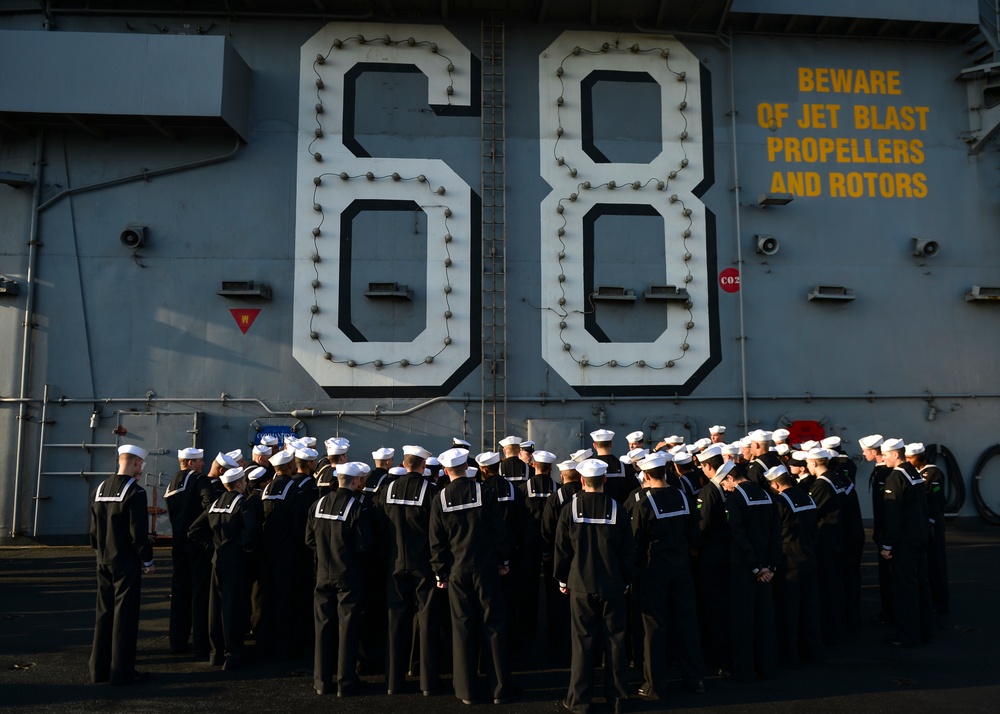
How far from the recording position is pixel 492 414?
1241 centimetres

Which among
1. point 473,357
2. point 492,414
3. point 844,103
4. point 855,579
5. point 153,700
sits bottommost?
point 153,700

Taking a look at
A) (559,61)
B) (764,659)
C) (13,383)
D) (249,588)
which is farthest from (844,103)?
(13,383)

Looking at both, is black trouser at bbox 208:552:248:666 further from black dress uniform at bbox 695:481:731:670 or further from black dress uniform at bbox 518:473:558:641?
black dress uniform at bbox 695:481:731:670

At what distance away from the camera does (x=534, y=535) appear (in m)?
7.44

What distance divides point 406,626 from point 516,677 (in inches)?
48.0

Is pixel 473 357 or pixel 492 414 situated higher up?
pixel 473 357

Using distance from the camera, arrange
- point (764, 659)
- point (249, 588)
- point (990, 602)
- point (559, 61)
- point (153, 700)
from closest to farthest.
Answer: point (153, 700) < point (764, 659) < point (249, 588) < point (990, 602) < point (559, 61)

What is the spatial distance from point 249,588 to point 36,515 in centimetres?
683

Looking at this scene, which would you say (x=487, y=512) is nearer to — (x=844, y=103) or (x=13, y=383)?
(x=13, y=383)

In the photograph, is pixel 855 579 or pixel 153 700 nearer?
pixel 153 700

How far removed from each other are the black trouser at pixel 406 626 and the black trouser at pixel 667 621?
1.85 meters

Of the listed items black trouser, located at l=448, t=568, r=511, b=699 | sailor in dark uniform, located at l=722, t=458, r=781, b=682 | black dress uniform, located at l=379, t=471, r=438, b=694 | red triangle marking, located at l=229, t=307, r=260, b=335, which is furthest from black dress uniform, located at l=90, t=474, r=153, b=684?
red triangle marking, located at l=229, t=307, r=260, b=335

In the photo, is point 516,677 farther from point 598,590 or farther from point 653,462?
point 653,462

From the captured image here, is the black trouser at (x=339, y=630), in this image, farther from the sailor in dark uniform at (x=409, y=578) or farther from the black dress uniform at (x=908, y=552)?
the black dress uniform at (x=908, y=552)
